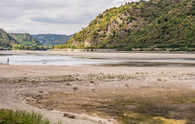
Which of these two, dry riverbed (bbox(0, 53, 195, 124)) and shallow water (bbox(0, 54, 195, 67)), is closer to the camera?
dry riverbed (bbox(0, 53, 195, 124))

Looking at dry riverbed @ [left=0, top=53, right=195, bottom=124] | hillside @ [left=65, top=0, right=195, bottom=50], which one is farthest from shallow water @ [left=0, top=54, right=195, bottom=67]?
hillside @ [left=65, top=0, right=195, bottom=50]

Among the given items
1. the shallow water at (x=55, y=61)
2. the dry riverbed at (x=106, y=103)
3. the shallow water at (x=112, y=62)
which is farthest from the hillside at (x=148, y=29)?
the dry riverbed at (x=106, y=103)

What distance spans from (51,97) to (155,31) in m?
117

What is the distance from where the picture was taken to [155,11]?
150625mm

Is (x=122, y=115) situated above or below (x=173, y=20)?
below

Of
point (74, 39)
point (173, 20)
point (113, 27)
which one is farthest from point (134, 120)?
point (74, 39)

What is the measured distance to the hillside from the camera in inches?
4353

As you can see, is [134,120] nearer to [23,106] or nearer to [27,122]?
[27,122]

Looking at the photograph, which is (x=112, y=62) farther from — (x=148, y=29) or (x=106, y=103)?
(x=148, y=29)

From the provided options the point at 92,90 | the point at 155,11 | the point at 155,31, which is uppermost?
the point at 155,11

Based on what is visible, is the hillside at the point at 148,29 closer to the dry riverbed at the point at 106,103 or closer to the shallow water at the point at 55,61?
the shallow water at the point at 55,61

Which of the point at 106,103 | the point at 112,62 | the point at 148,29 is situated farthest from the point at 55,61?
the point at 148,29

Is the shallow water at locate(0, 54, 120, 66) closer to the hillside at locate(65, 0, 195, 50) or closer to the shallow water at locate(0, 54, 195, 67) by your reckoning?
the shallow water at locate(0, 54, 195, 67)

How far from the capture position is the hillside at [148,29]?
111 meters
